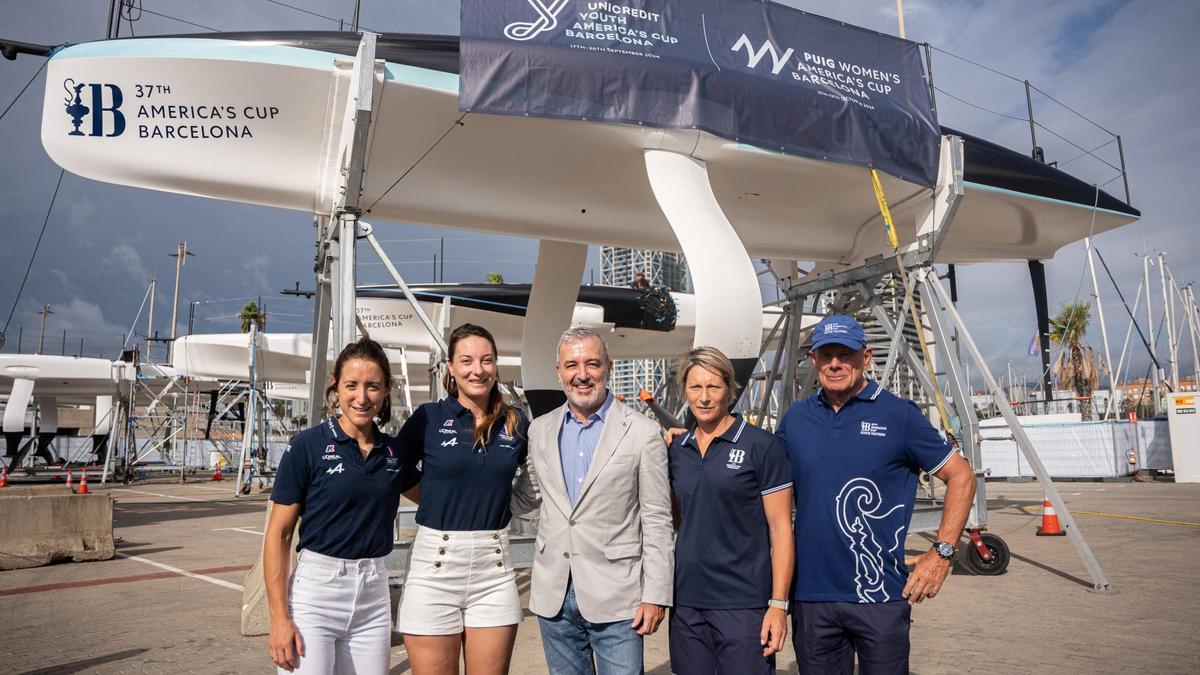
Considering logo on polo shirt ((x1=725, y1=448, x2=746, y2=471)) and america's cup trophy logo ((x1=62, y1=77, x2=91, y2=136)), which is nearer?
logo on polo shirt ((x1=725, y1=448, x2=746, y2=471))

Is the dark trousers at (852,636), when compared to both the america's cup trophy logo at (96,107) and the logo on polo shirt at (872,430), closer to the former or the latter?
the logo on polo shirt at (872,430)

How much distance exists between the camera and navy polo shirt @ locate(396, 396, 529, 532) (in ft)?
8.98

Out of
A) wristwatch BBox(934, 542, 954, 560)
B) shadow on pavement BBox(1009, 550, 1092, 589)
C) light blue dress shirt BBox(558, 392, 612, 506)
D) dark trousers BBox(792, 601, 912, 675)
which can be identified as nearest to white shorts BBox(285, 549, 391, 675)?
light blue dress shirt BBox(558, 392, 612, 506)

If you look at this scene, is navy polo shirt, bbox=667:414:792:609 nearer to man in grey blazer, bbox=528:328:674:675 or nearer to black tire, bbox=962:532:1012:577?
man in grey blazer, bbox=528:328:674:675

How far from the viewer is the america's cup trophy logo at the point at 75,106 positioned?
239 inches

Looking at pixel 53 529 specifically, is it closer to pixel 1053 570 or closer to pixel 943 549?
pixel 943 549

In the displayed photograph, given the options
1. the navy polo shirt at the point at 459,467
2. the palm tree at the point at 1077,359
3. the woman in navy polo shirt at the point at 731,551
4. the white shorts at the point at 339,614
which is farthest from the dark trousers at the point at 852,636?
the palm tree at the point at 1077,359

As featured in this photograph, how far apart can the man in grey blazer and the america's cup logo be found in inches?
167

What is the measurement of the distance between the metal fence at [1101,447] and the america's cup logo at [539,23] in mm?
21363

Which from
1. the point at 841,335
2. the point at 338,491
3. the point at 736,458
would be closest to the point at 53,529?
the point at 338,491

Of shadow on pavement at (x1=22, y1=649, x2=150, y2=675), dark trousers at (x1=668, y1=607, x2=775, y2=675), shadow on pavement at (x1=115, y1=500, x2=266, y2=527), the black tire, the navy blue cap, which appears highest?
the navy blue cap

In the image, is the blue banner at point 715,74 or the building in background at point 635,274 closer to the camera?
the blue banner at point 715,74

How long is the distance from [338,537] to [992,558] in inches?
287

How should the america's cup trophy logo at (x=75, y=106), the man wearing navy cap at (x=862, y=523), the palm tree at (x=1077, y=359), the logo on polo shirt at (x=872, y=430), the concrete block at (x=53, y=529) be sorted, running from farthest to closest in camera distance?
the palm tree at (x=1077, y=359), the concrete block at (x=53, y=529), the america's cup trophy logo at (x=75, y=106), the logo on polo shirt at (x=872, y=430), the man wearing navy cap at (x=862, y=523)
